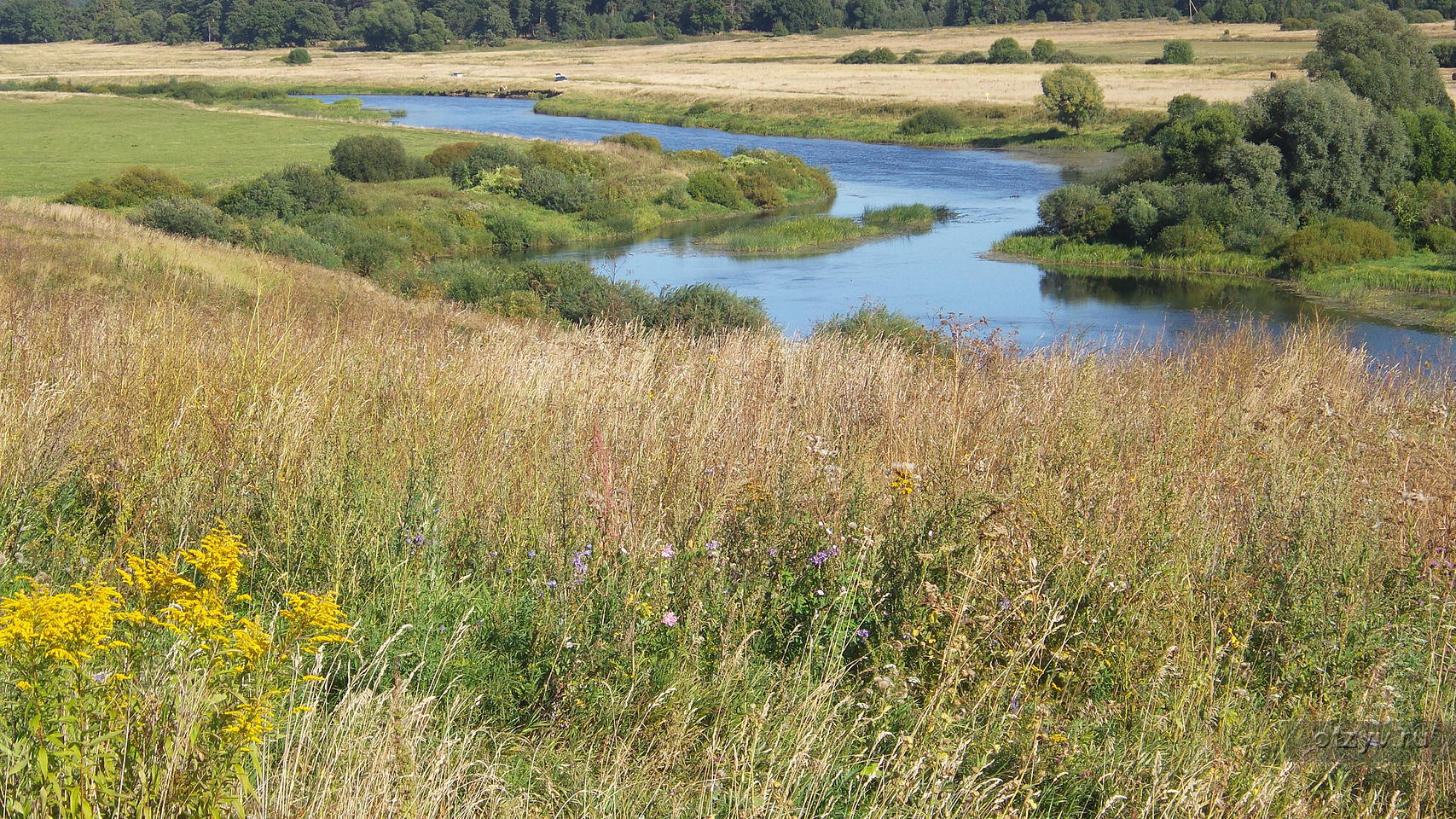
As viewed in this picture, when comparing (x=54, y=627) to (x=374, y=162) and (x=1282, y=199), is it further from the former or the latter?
(x=374, y=162)

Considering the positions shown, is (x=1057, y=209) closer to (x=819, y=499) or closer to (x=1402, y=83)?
(x=1402, y=83)

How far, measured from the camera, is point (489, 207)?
3819 cm

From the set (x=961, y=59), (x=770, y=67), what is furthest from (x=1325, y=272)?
(x=961, y=59)

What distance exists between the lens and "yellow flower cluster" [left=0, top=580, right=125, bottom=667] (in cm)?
200

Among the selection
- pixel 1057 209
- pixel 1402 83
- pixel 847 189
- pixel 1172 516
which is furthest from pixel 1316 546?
pixel 847 189

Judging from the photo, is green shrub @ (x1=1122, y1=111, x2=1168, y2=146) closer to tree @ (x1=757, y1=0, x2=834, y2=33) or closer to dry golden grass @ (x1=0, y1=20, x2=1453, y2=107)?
dry golden grass @ (x1=0, y1=20, x2=1453, y2=107)

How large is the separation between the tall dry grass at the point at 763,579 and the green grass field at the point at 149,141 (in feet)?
115

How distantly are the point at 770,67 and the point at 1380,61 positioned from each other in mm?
75118

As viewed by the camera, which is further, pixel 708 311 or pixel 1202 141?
pixel 1202 141

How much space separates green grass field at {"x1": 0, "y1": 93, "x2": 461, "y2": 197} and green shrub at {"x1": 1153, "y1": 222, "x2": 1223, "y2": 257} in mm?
28868

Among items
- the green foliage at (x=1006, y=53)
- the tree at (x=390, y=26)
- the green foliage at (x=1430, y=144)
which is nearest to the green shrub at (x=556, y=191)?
the green foliage at (x=1430, y=144)

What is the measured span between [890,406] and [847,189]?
42.9 metres

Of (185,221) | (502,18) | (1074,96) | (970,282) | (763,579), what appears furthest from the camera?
(502,18)

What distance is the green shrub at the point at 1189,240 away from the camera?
32312 millimetres
